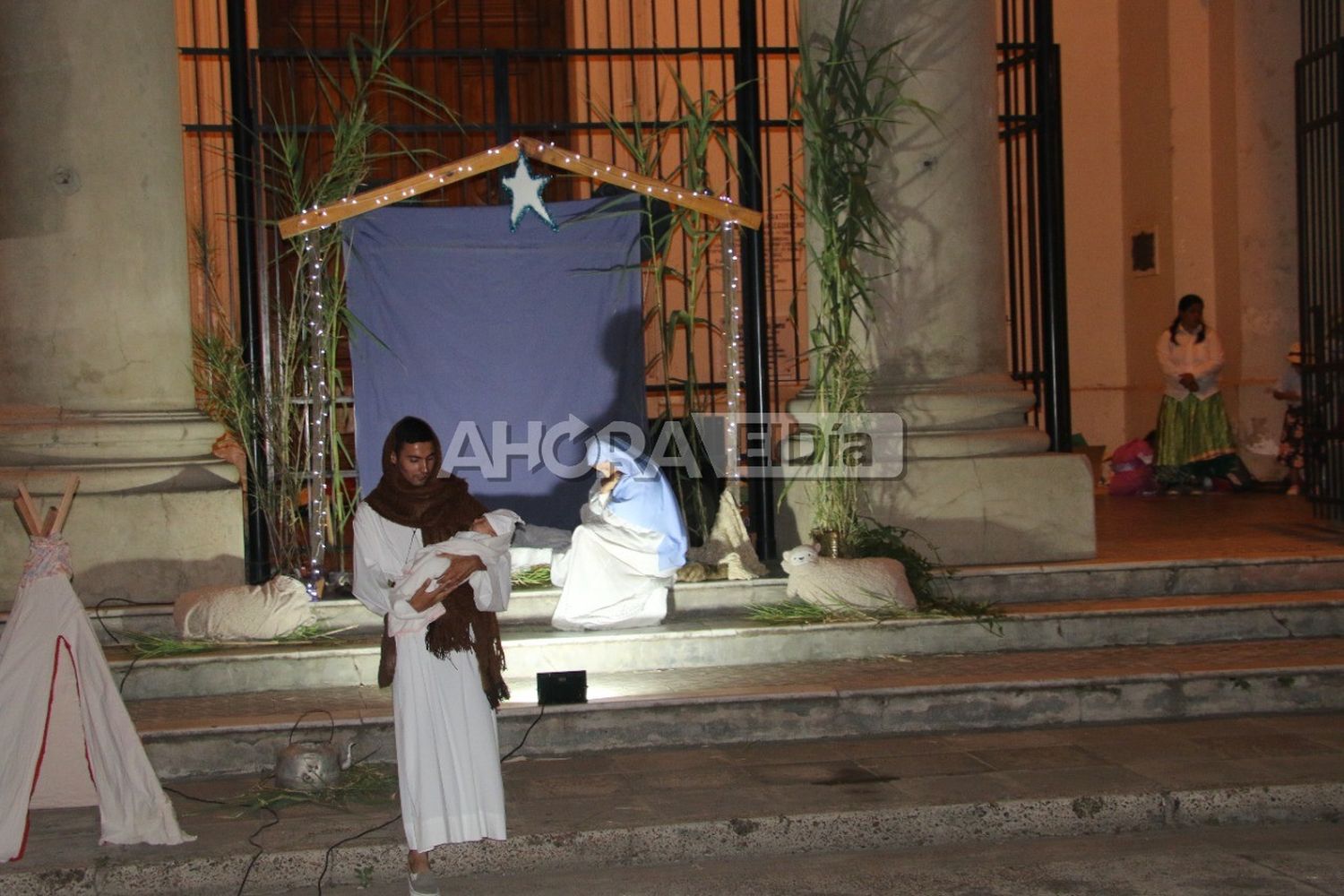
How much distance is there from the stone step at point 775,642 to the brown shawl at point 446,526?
2586 millimetres

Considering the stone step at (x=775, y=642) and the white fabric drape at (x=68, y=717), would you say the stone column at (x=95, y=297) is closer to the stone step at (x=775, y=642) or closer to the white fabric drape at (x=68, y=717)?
the stone step at (x=775, y=642)

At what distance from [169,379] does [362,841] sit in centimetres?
423

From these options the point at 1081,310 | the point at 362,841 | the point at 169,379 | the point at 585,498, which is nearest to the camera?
the point at 362,841

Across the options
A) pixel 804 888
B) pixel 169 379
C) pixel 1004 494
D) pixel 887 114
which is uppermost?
pixel 887 114

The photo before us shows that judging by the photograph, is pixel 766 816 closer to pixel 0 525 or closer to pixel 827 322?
pixel 827 322

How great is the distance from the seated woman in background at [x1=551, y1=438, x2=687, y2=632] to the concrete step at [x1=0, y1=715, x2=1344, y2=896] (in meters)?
1.55

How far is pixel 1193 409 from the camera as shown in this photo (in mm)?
14391

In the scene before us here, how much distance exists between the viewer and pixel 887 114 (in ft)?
32.1

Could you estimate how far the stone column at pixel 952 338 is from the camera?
31.7 ft

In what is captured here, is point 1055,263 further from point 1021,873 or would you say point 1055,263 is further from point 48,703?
point 48,703

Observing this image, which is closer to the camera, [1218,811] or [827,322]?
[1218,811]

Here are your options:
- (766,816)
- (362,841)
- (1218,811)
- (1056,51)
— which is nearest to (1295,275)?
(1056,51)

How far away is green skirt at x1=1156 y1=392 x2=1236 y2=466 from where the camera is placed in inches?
563

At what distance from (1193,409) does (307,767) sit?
33.6 feet
